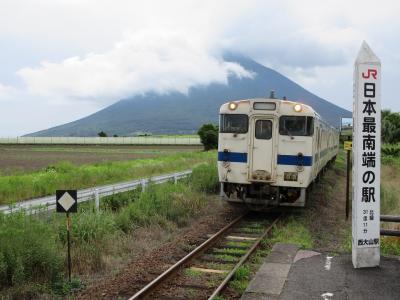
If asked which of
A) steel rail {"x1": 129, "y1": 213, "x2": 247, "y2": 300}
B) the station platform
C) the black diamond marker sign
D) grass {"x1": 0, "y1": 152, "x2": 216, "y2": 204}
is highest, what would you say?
the black diamond marker sign

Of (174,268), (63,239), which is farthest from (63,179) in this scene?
(174,268)

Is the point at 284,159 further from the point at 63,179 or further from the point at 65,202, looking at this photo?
the point at 63,179

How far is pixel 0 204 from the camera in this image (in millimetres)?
15711

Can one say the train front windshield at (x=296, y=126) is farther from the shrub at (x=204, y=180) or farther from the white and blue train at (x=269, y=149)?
the shrub at (x=204, y=180)

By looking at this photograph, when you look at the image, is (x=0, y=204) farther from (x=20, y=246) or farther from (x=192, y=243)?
(x=20, y=246)

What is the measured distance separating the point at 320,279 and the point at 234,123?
6160mm

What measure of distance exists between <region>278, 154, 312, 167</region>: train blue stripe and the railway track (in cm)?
159

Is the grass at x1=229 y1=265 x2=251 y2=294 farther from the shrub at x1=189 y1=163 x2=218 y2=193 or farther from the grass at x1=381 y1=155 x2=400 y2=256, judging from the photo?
the shrub at x1=189 y1=163 x2=218 y2=193


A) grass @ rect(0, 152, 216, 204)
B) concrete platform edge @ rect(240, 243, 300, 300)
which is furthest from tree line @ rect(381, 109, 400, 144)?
concrete platform edge @ rect(240, 243, 300, 300)

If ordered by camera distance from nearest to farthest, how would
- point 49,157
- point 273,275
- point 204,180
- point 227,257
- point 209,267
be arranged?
point 273,275, point 209,267, point 227,257, point 204,180, point 49,157

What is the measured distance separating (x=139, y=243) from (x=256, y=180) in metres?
3.88

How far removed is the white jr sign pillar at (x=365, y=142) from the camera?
7355 mm

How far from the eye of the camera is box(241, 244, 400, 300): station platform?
6.38m

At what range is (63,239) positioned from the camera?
8.59 meters
